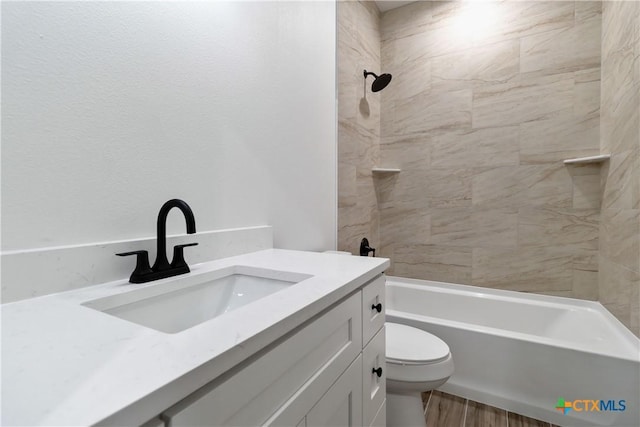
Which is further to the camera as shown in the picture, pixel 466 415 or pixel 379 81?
pixel 379 81

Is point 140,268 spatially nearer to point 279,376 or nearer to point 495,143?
point 279,376

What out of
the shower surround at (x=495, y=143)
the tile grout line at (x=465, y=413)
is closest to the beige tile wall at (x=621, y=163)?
the shower surround at (x=495, y=143)

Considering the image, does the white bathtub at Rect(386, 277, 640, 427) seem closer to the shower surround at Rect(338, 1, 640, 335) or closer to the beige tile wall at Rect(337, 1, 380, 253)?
the shower surround at Rect(338, 1, 640, 335)

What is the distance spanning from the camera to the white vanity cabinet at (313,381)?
1.42 feet

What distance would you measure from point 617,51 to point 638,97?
1.42ft

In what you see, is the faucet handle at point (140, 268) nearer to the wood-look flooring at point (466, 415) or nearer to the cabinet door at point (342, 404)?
the cabinet door at point (342, 404)

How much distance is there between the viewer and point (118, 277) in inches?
30.6

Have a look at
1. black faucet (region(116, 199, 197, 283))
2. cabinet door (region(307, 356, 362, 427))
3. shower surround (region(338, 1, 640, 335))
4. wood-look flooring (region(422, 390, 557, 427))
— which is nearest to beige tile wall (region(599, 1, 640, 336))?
shower surround (region(338, 1, 640, 335))

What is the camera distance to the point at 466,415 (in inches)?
62.3

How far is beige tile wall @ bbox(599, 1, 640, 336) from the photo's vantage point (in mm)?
1403

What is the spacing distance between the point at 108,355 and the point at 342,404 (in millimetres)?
574

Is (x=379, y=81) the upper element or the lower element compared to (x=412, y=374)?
upper

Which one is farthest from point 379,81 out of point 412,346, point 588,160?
point 412,346

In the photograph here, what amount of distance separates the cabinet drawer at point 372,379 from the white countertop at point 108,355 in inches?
13.7
